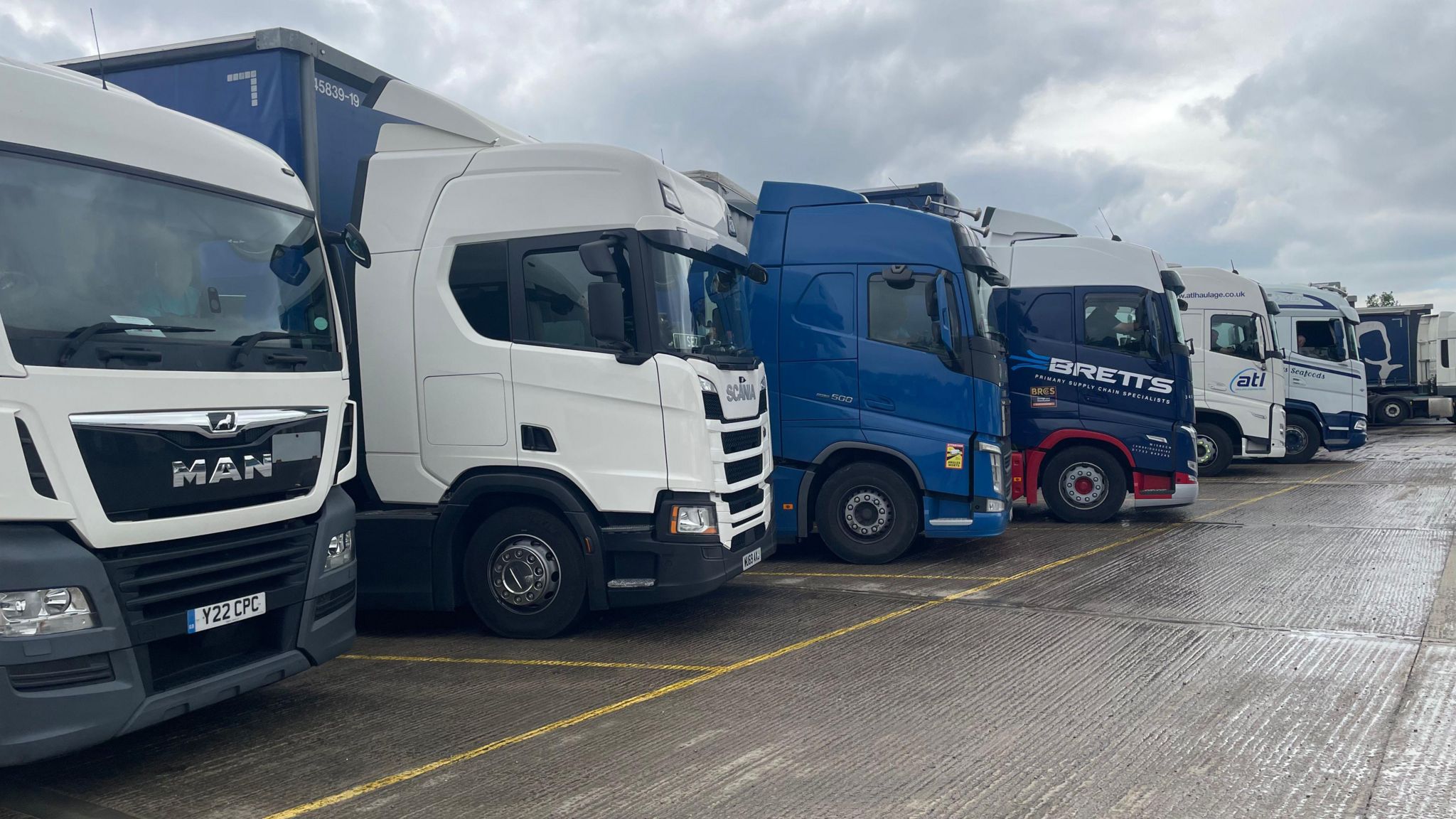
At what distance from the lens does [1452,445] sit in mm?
21516

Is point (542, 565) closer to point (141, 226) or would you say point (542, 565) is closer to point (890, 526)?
point (141, 226)

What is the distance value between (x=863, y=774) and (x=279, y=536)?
2.71m

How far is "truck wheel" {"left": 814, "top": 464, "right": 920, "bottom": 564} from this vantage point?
899cm

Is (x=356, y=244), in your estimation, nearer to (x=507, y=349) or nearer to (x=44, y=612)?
(x=507, y=349)

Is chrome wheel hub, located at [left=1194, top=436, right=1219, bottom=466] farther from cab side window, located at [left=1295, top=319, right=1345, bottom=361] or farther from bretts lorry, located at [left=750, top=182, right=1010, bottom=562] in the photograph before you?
bretts lorry, located at [left=750, top=182, right=1010, bottom=562]

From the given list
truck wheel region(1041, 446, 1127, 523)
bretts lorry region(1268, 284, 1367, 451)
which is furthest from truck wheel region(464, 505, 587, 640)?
bretts lorry region(1268, 284, 1367, 451)

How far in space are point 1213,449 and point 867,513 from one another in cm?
921

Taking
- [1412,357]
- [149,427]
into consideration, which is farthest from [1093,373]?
[1412,357]

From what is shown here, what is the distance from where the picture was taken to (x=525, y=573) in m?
6.36

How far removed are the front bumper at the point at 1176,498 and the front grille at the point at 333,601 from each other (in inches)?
347

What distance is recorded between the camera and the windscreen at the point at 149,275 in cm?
380

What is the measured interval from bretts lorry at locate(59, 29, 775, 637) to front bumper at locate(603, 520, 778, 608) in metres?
0.01

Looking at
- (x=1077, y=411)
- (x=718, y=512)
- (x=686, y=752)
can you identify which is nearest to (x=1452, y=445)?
(x=1077, y=411)

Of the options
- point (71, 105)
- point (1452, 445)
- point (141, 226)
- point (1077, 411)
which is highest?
point (71, 105)
